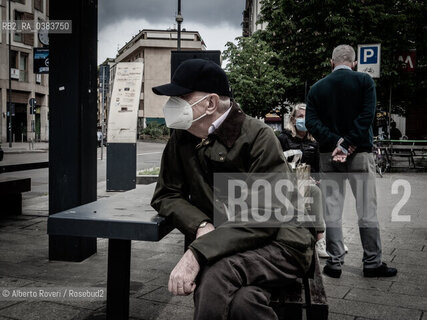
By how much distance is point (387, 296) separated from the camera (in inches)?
147

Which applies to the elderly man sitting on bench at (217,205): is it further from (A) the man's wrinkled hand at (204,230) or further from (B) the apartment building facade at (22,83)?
(B) the apartment building facade at (22,83)

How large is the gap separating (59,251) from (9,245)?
91cm

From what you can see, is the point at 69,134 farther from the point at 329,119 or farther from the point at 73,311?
the point at 329,119

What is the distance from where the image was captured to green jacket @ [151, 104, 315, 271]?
2.05m

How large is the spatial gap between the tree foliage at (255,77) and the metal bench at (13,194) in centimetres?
2178

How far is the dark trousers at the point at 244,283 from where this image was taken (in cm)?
189

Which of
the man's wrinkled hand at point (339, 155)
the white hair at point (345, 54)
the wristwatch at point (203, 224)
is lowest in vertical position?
the wristwatch at point (203, 224)

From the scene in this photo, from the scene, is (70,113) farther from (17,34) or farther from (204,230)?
(17,34)

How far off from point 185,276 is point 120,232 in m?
0.42

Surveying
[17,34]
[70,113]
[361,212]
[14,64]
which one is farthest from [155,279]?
[17,34]

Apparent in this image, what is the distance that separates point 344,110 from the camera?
4.29 meters

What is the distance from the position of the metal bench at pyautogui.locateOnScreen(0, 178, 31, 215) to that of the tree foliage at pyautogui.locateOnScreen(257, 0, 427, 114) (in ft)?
50.0

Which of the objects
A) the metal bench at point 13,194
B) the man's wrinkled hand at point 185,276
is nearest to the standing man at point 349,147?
the man's wrinkled hand at point 185,276

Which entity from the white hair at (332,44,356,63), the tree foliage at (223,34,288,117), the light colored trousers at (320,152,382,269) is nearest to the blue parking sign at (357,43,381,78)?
the white hair at (332,44,356,63)
